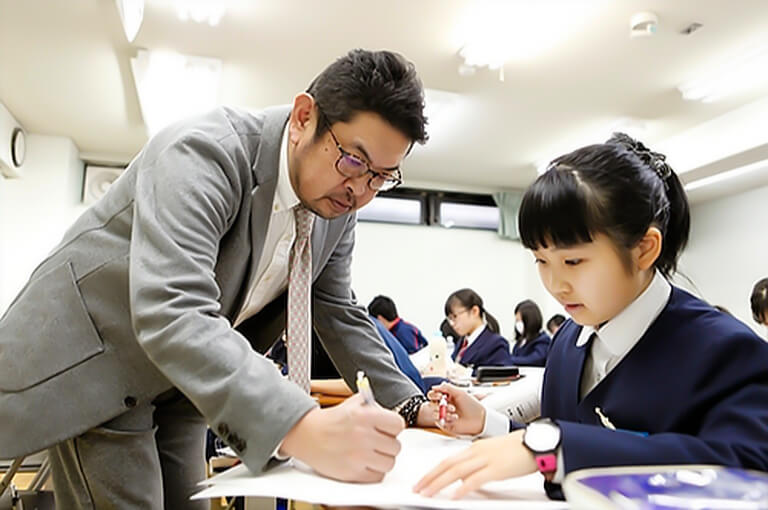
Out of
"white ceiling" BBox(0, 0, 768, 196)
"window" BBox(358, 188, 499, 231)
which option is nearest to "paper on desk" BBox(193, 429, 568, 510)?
"white ceiling" BBox(0, 0, 768, 196)

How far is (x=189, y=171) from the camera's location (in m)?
0.81

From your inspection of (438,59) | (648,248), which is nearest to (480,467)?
(648,248)

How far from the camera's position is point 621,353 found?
838mm

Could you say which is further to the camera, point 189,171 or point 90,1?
point 90,1

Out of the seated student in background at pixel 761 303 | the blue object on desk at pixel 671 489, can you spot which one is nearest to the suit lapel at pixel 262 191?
the blue object on desk at pixel 671 489

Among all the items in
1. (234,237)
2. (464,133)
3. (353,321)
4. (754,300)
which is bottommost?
(754,300)

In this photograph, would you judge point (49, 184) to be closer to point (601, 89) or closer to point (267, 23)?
point (267, 23)

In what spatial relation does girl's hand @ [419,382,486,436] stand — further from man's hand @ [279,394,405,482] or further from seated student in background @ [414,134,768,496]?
man's hand @ [279,394,405,482]

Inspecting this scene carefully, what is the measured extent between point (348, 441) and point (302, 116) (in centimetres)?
58

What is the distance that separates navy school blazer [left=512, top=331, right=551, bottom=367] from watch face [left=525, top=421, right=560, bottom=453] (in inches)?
160

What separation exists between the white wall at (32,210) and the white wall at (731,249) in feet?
21.2

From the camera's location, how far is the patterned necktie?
1027 mm

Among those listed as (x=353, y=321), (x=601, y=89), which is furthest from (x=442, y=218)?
(x=353, y=321)

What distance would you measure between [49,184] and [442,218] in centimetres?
429
